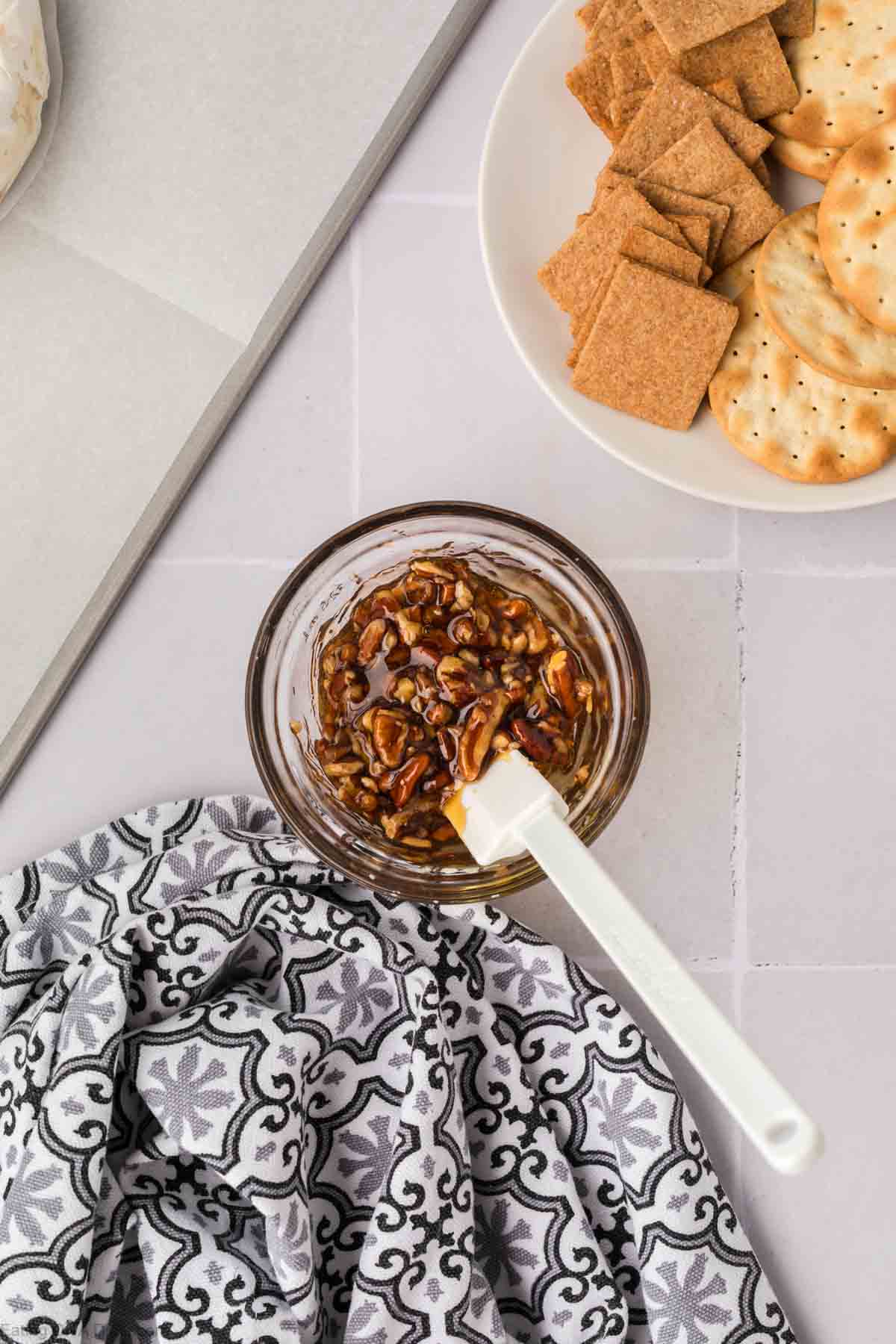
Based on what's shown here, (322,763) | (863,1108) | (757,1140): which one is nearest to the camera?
(757,1140)

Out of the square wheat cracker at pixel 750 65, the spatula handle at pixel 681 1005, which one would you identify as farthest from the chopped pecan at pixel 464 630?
the square wheat cracker at pixel 750 65

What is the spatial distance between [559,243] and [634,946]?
0.40m

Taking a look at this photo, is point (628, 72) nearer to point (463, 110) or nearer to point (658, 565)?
point (463, 110)

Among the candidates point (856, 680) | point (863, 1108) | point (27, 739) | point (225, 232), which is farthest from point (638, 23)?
point (863, 1108)

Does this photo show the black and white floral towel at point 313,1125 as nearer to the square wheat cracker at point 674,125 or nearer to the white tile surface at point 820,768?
the white tile surface at point 820,768

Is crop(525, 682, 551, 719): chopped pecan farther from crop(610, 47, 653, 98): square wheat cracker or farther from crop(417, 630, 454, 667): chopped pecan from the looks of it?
crop(610, 47, 653, 98): square wheat cracker

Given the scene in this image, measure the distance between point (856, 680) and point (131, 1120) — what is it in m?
0.51

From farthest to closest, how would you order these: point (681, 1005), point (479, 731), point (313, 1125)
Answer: point (313, 1125), point (479, 731), point (681, 1005)

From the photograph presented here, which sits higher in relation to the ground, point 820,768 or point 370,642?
point 370,642

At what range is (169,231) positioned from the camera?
0.73 meters

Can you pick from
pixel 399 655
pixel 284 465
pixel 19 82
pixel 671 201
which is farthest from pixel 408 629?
pixel 19 82

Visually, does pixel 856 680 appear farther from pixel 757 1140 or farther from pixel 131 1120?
pixel 131 1120

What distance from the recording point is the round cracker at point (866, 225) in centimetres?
65

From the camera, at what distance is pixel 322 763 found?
651mm
